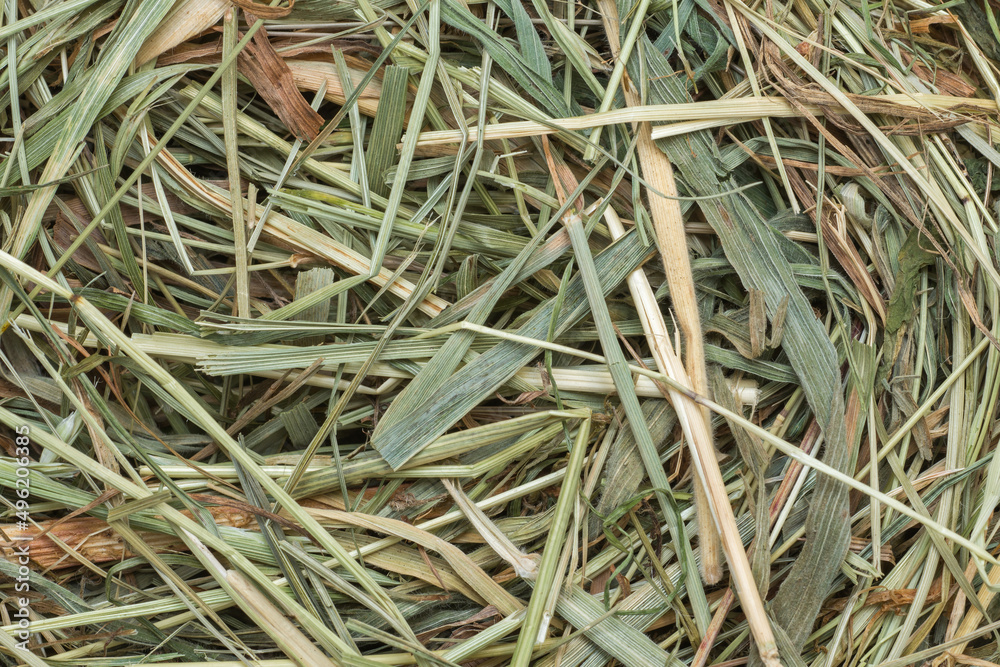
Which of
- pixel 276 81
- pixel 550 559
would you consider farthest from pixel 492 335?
pixel 276 81

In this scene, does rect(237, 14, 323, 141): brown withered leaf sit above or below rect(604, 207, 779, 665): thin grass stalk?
above

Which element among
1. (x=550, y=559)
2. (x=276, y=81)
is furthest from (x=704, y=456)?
(x=276, y=81)

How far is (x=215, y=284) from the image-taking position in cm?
110

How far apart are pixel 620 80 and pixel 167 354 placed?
0.82m

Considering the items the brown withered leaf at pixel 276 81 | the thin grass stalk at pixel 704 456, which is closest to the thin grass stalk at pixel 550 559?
the thin grass stalk at pixel 704 456

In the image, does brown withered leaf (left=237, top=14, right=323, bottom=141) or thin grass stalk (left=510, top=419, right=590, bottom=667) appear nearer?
thin grass stalk (left=510, top=419, right=590, bottom=667)

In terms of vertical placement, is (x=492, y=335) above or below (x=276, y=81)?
below

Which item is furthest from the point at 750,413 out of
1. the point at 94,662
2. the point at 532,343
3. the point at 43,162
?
the point at 43,162

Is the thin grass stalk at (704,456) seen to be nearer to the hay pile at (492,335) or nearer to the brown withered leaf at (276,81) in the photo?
the hay pile at (492,335)

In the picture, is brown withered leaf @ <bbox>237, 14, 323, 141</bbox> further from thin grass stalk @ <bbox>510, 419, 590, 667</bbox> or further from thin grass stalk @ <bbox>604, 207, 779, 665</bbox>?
thin grass stalk @ <bbox>510, 419, 590, 667</bbox>

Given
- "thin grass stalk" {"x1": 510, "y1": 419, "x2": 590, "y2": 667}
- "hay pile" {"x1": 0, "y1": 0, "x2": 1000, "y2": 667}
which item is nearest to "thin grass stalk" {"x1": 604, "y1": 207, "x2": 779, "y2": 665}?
"hay pile" {"x1": 0, "y1": 0, "x2": 1000, "y2": 667}

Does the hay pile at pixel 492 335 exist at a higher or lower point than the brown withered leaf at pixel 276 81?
lower

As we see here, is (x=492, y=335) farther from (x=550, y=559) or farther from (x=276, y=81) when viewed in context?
(x=276, y=81)

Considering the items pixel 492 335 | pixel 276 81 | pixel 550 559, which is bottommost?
pixel 550 559
